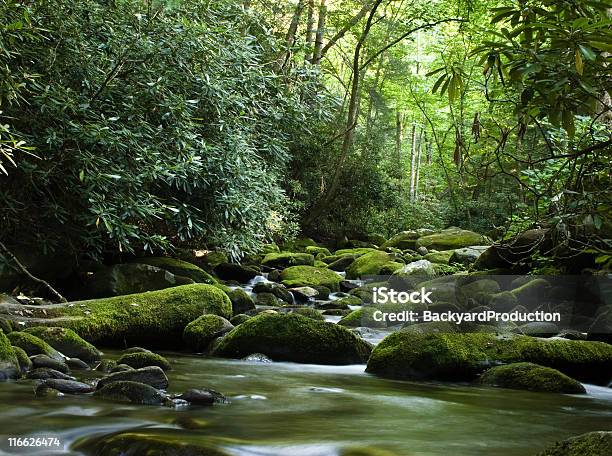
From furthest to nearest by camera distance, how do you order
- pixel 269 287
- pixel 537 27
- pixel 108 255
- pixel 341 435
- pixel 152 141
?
1. pixel 269 287
2. pixel 108 255
3. pixel 152 141
4. pixel 341 435
5. pixel 537 27

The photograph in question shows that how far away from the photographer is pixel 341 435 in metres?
3.71

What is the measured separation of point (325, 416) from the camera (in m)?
4.31

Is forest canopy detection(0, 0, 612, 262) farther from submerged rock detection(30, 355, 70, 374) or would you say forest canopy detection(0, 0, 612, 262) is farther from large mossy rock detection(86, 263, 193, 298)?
submerged rock detection(30, 355, 70, 374)

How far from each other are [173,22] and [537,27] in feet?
22.2

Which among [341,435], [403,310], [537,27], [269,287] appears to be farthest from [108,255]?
[537,27]

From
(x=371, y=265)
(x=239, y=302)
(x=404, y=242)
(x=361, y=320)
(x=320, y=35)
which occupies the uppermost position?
(x=320, y=35)

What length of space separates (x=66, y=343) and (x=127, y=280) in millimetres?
3302

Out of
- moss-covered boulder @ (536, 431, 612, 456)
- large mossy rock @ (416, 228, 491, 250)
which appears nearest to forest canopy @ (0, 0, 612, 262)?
moss-covered boulder @ (536, 431, 612, 456)

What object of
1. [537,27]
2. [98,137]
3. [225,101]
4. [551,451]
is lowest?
[551,451]

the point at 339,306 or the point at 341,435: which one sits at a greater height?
the point at 339,306

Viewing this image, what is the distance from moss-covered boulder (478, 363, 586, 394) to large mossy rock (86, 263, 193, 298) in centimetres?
528

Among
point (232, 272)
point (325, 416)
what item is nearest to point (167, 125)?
point (232, 272)

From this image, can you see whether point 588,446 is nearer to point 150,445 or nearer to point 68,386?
point 150,445

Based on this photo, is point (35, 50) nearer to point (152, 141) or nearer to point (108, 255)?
point (152, 141)
